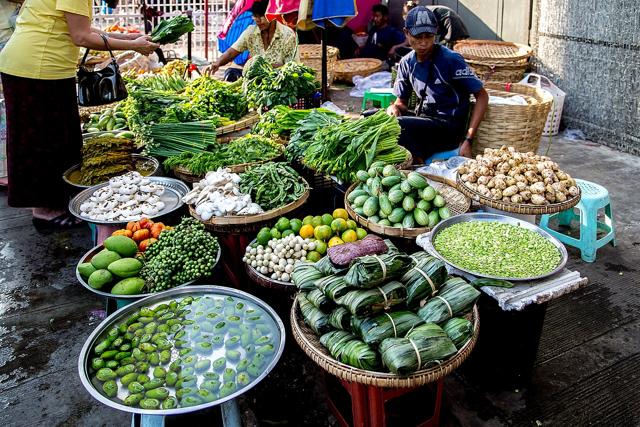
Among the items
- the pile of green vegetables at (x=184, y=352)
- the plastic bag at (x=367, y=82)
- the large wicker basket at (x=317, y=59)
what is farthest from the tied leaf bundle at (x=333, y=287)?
the plastic bag at (x=367, y=82)

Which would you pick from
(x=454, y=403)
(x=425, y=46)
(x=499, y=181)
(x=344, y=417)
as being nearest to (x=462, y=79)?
(x=425, y=46)

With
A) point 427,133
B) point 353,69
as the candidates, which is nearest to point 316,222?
point 427,133

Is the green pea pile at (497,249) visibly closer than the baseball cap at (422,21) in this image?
Yes

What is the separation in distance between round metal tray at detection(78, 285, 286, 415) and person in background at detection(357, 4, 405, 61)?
26.6 ft

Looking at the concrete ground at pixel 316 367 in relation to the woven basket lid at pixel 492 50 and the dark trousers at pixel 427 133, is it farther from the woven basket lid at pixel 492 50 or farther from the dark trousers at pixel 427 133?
the woven basket lid at pixel 492 50

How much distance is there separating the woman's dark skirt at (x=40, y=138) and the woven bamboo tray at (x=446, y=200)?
2443 millimetres

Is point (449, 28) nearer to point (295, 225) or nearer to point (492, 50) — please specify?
point (492, 50)

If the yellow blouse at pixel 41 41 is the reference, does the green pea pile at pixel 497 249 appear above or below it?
below

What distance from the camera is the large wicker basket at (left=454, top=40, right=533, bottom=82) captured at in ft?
21.2

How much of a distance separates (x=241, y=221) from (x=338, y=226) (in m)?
0.61

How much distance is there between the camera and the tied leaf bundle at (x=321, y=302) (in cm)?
210

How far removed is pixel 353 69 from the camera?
873 centimetres

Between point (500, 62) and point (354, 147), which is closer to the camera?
point (354, 147)

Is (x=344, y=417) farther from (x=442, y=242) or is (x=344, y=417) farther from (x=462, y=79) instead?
(x=462, y=79)
